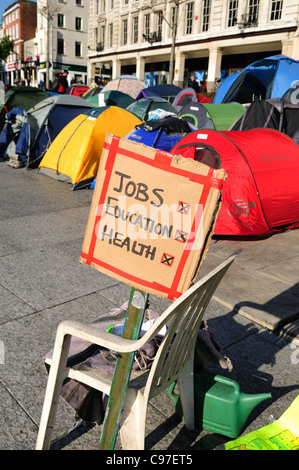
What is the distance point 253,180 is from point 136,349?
15.1ft

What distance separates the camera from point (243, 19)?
26.8 m

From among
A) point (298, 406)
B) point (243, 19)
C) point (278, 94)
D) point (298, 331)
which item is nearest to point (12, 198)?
point (298, 331)

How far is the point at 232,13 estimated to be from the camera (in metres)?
27.7

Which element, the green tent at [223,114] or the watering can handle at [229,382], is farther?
the green tent at [223,114]

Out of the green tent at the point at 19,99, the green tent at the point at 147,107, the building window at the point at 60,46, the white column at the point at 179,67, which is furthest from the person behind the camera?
the building window at the point at 60,46

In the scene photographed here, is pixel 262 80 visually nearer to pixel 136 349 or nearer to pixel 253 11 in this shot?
pixel 253 11

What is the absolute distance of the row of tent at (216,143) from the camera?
5.89 meters

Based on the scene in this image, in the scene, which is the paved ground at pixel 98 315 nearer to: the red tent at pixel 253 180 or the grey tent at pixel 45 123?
the red tent at pixel 253 180

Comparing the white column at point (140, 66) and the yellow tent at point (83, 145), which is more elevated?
the white column at point (140, 66)

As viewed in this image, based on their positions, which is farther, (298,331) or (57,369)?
(298,331)

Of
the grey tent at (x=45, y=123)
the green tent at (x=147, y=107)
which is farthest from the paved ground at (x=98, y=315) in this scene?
the green tent at (x=147, y=107)

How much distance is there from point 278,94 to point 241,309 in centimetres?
1287

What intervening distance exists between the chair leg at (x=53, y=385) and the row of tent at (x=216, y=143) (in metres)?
4.30

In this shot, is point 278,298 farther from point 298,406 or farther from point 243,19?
point 243,19
